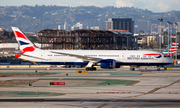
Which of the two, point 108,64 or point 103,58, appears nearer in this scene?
point 108,64

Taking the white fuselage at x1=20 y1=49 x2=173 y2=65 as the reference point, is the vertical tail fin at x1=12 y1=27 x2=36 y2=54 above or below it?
above

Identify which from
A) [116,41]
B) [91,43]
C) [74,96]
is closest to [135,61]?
[74,96]

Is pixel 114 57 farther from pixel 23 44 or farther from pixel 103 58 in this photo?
pixel 23 44

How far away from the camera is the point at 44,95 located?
33281mm

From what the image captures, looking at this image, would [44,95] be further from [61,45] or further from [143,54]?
[61,45]

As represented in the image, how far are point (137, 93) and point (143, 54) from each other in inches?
1338

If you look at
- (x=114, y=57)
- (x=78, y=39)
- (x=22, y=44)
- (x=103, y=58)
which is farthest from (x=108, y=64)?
(x=78, y=39)

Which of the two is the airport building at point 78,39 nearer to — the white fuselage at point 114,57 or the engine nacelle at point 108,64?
the white fuselage at point 114,57

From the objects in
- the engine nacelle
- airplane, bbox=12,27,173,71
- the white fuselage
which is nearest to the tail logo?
airplane, bbox=12,27,173,71

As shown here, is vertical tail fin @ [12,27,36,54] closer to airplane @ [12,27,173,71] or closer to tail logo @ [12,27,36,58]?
tail logo @ [12,27,36,58]

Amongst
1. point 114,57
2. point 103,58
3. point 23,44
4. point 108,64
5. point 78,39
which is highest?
point 78,39

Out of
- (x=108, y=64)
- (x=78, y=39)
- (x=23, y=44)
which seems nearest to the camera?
(x=108, y=64)

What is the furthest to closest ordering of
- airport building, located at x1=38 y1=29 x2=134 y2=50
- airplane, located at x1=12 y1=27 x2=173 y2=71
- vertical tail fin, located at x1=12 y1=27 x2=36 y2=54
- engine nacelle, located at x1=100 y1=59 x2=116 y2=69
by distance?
Result: airport building, located at x1=38 y1=29 x2=134 y2=50, vertical tail fin, located at x1=12 y1=27 x2=36 y2=54, airplane, located at x1=12 y1=27 x2=173 y2=71, engine nacelle, located at x1=100 y1=59 x2=116 y2=69

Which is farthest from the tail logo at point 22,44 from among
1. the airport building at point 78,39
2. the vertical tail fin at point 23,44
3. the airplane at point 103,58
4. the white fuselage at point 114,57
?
the airport building at point 78,39
